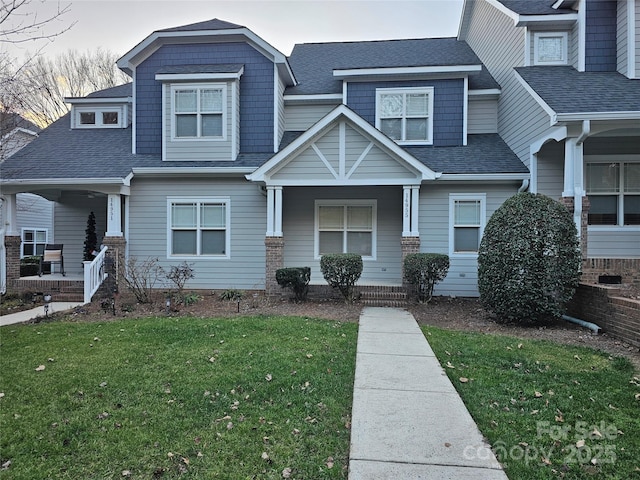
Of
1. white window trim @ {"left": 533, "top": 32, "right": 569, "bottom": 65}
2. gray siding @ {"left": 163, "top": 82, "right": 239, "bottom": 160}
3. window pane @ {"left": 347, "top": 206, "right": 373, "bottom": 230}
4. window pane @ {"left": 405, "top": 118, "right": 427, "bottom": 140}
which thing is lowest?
window pane @ {"left": 347, "top": 206, "right": 373, "bottom": 230}

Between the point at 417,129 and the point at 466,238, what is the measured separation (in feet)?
11.7

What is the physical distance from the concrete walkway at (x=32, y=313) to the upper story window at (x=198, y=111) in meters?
5.26

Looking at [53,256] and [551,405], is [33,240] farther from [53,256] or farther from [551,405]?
[551,405]

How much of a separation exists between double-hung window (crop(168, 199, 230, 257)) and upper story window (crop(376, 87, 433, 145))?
532cm

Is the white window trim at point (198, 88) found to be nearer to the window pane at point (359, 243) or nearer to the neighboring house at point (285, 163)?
the neighboring house at point (285, 163)

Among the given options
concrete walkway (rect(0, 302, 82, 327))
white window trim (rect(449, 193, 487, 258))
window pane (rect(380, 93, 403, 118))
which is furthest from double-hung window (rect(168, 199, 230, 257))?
white window trim (rect(449, 193, 487, 258))

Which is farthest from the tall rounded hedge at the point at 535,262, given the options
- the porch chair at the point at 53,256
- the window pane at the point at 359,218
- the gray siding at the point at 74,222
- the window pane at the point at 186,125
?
the gray siding at the point at 74,222

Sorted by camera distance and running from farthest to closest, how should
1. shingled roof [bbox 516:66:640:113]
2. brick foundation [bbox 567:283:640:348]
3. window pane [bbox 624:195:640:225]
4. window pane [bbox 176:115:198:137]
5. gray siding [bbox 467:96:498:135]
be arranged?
gray siding [bbox 467:96:498:135] < window pane [bbox 176:115:198:137] < window pane [bbox 624:195:640:225] < shingled roof [bbox 516:66:640:113] < brick foundation [bbox 567:283:640:348]

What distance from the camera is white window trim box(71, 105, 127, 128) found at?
13.4 meters

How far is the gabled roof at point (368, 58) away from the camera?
12352 mm

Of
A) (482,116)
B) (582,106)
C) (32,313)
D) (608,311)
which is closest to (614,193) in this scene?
(582,106)

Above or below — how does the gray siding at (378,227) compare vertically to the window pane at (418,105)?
below

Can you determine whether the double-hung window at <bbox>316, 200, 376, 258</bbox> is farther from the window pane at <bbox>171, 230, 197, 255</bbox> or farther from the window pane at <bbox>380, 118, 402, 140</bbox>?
the window pane at <bbox>171, 230, 197, 255</bbox>

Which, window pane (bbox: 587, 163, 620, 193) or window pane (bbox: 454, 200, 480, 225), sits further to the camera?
window pane (bbox: 454, 200, 480, 225)
